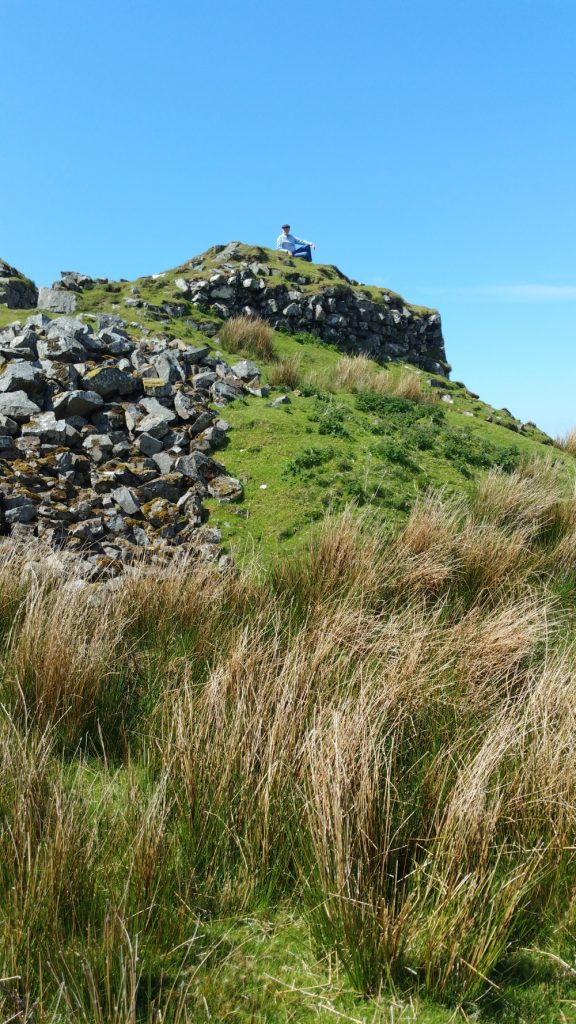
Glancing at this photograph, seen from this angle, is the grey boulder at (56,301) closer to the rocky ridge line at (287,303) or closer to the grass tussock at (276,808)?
the rocky ridge line at (287,303)

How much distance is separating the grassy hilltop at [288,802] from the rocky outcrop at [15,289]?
37.9ft

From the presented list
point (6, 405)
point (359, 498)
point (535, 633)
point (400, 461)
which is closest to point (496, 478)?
point (400, 461)

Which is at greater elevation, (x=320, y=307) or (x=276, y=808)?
(x=320, y=307)

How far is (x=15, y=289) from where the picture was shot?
1639 cm

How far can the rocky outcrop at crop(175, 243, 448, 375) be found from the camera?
19.1 m

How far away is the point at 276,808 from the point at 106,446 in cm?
658

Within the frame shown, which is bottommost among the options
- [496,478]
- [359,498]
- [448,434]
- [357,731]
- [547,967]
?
[547,967]

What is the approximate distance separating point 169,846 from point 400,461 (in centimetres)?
734

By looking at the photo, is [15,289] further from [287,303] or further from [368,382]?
[368,382]

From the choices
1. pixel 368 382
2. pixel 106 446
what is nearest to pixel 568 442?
pixel 368 382

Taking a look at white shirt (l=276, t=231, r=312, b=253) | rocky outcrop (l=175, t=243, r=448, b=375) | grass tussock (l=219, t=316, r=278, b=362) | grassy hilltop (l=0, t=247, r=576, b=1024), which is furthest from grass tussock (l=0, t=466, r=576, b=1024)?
white shirt (l=276, t=231, r=312, b=253)

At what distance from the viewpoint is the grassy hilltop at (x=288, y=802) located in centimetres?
266

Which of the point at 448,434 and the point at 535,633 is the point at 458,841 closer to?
the point at 535,633

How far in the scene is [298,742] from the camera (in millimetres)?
3605
